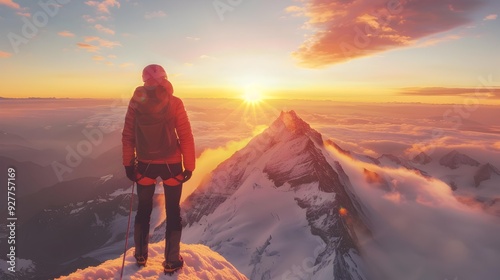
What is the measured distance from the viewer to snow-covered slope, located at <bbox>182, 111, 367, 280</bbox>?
7981 cm

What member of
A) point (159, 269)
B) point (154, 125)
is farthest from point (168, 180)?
point (159, 269)

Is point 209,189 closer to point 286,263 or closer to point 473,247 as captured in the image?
point 286,263

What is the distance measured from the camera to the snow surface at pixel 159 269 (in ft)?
17.9

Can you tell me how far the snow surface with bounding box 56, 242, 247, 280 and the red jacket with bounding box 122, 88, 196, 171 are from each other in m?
2.10

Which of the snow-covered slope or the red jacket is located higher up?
the red jacket

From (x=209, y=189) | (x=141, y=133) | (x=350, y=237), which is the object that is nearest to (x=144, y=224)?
(x=141, y=133)

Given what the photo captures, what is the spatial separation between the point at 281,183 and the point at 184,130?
104044 millimetres

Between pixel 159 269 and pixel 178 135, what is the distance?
287cm

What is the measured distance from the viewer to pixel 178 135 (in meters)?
5.88

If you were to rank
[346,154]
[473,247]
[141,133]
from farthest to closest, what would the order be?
1. [346,154]
2. [473,247]
3. [141,133]

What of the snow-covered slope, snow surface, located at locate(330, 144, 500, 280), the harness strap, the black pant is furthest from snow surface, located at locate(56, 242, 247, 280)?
snow surface, located at locate(330, 144, 500, 280)

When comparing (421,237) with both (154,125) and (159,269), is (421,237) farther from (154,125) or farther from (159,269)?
(154,125)

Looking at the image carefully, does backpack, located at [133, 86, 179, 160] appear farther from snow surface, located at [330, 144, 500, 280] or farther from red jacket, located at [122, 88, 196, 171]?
snow surface, located at [330, 144, 500, 280]

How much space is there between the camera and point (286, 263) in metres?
79.6
